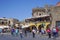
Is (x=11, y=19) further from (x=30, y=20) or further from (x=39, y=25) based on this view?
(x=39, y=25)

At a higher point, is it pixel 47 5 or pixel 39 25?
pixel 47 5

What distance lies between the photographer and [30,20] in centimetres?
6481

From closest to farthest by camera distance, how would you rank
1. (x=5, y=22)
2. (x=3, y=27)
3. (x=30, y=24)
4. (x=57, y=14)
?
(x=57, y=14) < (x=30, y=24) < (x=3, y=27) < (x=5, y=22)

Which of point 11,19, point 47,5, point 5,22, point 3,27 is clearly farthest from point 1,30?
point 47,5

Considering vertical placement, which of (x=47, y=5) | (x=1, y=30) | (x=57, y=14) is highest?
(x=47, y=5)

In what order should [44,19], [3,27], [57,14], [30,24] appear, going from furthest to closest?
1. [3,27]
2. [30,24]
3. [44,19]
4. [57,14]

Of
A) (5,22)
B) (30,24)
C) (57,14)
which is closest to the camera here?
(57,14)

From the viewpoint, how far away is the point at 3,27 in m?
69.6

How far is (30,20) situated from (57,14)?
91.5 ft

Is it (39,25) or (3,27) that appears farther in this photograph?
(3,27)

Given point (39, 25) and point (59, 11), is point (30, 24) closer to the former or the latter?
point (39, 25)

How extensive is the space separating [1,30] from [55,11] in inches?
1316

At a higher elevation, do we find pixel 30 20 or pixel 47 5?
pixel 47 5

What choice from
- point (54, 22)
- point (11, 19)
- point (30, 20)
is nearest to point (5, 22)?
point (11, 19)
